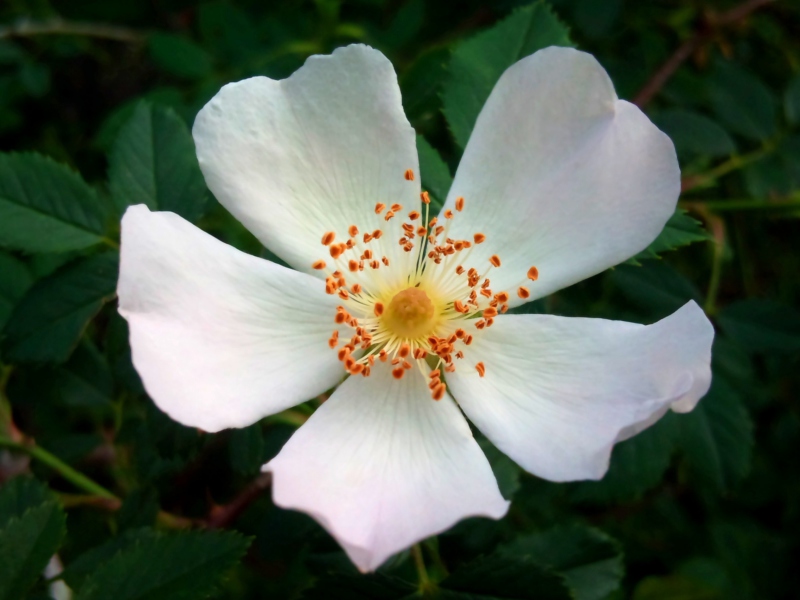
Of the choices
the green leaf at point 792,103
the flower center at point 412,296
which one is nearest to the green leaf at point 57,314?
the flower center at point 412,296

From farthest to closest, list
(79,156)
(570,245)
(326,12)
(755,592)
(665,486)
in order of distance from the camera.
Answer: (79,156) < (665,486) < (755,592) < (326,12) < (570,245)

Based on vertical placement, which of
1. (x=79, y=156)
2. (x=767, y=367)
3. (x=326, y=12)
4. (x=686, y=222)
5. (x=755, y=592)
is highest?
(x=326, y=12)

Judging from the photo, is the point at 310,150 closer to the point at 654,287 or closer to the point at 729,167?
the point at 654,287

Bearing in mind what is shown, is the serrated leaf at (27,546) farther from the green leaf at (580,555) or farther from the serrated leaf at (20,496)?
the green leaf at (580,555)

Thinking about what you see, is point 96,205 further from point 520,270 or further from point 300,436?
point 520,270

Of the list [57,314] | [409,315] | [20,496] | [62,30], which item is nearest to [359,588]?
[409,315]

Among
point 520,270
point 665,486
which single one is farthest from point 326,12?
point 665,486
